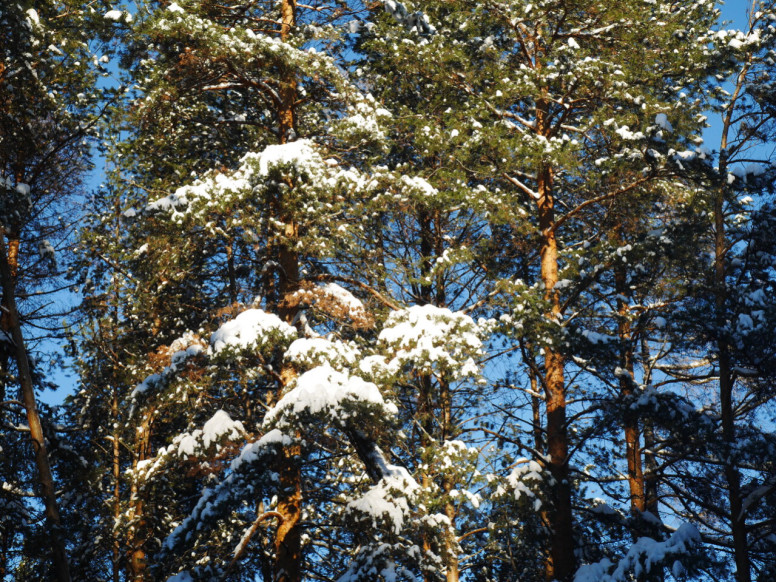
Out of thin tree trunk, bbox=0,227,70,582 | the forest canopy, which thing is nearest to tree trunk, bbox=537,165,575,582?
the forest canopy

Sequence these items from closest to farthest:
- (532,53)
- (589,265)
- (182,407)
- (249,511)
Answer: (182,407) → (589,265) → (532,53) → (249,511)

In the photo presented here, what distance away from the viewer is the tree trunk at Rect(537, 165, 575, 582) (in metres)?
11.8

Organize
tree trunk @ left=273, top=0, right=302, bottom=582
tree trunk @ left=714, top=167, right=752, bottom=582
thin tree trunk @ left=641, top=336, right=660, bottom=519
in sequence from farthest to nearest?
1. thin tree trunk @ left=641, top=336, right=660, bottom=519
2. tree trunk @ left=714, top=167, right=752, bottom=582
3. tree trunk @ left=273, top=0, right=302, bottom=582

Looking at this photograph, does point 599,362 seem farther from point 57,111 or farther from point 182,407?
point 57,111

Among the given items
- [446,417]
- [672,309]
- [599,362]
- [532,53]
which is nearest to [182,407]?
[446,417]

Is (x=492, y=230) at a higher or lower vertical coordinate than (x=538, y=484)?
higher

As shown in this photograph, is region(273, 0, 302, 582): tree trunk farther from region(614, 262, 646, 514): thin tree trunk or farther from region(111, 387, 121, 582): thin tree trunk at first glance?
region(614, 262, 646, 514): thin tree trunk

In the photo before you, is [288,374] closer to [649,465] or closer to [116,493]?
[116,493]

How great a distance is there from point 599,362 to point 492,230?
11.1ft

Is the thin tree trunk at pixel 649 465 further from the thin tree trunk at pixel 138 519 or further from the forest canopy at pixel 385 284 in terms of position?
the thin tree trunk at pixel 138 519

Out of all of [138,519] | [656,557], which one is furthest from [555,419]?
[138,519]

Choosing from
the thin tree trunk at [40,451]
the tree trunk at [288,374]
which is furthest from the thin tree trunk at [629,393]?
the thin tree trunk at [40,451]

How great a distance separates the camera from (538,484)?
11617 mm

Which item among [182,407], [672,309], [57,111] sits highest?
[57,111]
